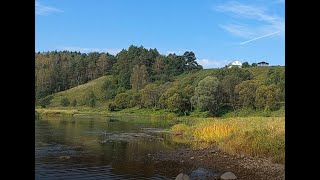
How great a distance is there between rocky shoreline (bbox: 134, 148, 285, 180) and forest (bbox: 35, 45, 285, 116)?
581 cm

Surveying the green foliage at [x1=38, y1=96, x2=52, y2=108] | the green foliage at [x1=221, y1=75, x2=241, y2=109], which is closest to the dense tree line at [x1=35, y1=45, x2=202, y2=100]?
the green foliage at [x1=38, y1=96, x2=52, y2=108]

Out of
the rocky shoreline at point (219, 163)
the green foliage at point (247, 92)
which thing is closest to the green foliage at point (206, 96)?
the green foliage at point (247, 92)

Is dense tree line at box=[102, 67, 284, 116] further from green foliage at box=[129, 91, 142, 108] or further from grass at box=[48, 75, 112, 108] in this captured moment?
grass at box=[48, 75, 112, 108]

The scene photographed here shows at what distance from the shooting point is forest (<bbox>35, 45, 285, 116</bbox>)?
54375mm

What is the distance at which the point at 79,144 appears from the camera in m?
21.7

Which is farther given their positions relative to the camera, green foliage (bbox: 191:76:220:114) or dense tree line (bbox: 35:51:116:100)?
dense tree line (bbox: 35:51:116:100)

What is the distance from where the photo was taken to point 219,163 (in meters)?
16.4

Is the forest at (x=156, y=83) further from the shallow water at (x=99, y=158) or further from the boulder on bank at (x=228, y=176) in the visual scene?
the boulder on bank at (x=228, y=176)

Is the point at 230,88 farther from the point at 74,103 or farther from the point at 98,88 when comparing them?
the point at 98,88

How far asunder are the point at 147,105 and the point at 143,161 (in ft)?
157

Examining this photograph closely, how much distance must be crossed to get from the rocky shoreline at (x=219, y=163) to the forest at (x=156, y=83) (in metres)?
5.81
